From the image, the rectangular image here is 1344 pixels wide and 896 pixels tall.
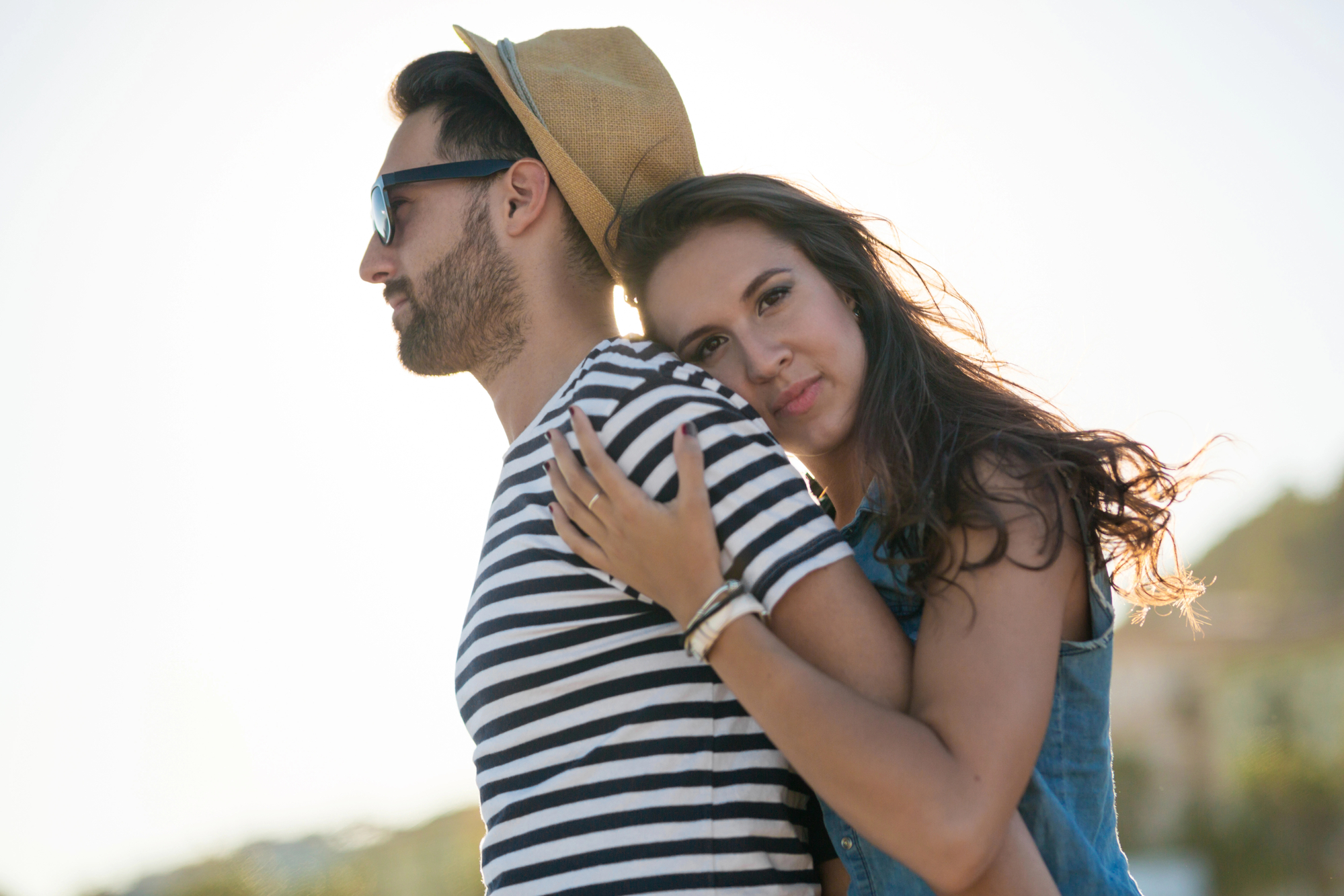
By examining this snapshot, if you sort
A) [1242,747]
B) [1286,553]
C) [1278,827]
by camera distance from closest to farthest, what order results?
[1278,827], [1242,747], [1286,553]

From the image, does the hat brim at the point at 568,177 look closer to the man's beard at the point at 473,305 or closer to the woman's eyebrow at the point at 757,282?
the man's beard at the point at 473,305

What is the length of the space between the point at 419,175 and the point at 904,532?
5.17ft

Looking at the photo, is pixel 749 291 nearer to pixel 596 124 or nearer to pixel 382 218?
pixel 596 124

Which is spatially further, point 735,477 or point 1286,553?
point 1286,553

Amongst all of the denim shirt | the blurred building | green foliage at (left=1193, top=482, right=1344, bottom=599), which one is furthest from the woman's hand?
green foliage at (left=1193, top=482, right=1344, bottom=599)

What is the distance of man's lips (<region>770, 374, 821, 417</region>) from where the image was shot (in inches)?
95.8

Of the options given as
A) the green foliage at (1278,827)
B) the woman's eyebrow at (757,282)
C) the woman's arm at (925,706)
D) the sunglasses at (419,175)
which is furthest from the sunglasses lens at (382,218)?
the green foliage at (1278,827)

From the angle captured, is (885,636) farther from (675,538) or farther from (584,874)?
(584,874)

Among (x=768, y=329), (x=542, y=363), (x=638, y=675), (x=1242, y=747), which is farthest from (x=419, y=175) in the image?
(x=1242, y=747)

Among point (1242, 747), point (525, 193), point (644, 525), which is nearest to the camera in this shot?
point (644, 525)

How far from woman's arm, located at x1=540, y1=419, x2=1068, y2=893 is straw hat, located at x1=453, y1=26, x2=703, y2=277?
3.57ft

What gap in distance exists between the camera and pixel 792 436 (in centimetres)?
247

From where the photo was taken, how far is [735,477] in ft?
6.19

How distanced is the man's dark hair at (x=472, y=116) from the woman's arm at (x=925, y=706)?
1060 mm
